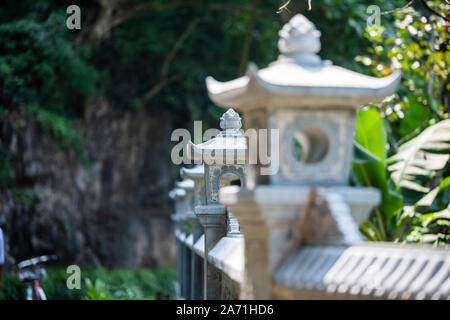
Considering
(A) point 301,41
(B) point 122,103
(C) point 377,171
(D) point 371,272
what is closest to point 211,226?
(C) point 377,171

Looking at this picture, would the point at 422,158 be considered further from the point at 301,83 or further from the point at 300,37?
the point at 301,83

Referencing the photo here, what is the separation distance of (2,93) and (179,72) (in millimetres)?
7672

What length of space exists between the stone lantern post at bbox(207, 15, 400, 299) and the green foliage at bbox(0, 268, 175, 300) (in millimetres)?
6101

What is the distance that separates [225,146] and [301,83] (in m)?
3.91

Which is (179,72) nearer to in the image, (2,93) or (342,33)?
(342,33)

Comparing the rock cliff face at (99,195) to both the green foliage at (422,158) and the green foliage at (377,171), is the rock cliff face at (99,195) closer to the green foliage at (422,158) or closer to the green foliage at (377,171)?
the green foliage at (377,171)

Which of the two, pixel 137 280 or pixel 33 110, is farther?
pixel 137 280

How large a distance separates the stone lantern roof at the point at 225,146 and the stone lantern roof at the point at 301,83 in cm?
333

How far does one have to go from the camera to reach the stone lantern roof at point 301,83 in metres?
4.82

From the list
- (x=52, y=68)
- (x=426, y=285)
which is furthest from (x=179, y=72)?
(x=426, y=285)

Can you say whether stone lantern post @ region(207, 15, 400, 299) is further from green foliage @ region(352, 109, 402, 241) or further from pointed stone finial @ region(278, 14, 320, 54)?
green foliage @ region(352, 109, 402, 241)

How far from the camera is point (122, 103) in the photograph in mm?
23766

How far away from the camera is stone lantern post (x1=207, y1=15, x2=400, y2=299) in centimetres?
486

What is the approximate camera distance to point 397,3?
61.5ft
